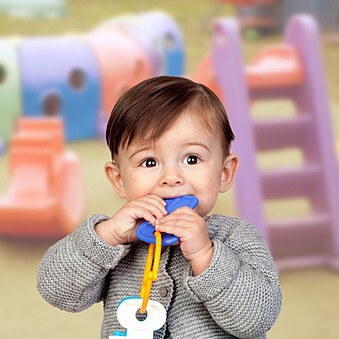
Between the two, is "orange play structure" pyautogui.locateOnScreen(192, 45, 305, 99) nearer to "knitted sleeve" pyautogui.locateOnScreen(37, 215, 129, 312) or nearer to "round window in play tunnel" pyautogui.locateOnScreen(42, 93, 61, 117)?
"round window in play tunnel" pyautogui.locateOnScreen(42, 93, 61, 117)

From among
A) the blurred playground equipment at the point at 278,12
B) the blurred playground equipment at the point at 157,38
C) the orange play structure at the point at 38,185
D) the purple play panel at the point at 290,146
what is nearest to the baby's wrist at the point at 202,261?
the purple play panel at the point at 290,146

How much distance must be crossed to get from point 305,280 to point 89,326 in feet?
2.08

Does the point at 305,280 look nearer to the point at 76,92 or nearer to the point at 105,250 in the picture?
the point at 105,250

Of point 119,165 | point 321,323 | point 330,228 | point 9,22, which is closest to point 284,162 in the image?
point 330,228

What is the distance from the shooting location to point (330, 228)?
1898 mm

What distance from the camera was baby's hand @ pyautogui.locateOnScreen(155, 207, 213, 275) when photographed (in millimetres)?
691

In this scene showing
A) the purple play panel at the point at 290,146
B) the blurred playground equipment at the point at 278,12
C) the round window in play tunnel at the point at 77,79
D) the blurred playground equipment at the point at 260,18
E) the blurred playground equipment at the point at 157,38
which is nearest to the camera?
the purple play panel at the point at 290,146

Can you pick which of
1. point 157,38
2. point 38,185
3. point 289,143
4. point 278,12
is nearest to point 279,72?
point 289,143

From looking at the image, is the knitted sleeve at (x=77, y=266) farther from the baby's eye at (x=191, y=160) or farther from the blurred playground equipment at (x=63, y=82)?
the blurred playground equipment at (x=63, y=82)

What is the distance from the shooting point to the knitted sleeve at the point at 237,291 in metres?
0.70

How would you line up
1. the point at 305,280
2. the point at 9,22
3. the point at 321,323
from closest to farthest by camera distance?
the point at 321,323 → the point at 305,280 → the point at 9,22

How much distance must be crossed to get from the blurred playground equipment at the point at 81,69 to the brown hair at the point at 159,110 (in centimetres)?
214

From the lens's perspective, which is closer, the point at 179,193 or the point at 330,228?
the point at 179,193

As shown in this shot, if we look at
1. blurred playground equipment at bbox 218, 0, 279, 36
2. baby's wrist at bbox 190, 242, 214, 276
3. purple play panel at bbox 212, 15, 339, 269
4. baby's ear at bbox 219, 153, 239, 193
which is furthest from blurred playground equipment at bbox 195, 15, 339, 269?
blurred playground equipment at bbox 218, 0, 279, 36
